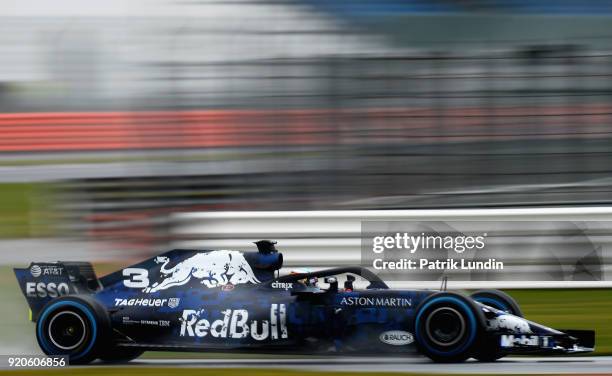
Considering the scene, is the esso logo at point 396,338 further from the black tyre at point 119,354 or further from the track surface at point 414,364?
the black tyre at point 119,354

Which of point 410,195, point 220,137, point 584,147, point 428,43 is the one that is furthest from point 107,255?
point 584,147

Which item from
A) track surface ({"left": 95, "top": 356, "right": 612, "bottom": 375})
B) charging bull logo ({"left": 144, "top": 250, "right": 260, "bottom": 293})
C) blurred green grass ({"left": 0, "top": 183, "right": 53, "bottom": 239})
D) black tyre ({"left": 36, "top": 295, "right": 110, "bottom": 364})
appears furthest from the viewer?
blurred green grass ({"left": 0, "top": 183, "right": 53, "bottom": 239})

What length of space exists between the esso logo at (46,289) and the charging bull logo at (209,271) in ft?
1.77

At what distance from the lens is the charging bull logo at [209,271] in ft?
20.9

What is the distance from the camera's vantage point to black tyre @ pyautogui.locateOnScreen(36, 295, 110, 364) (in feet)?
20.5

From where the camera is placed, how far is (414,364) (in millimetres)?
6117

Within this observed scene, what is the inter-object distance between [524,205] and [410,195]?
95 centimetres

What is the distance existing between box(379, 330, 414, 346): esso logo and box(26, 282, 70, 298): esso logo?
6.41 feet

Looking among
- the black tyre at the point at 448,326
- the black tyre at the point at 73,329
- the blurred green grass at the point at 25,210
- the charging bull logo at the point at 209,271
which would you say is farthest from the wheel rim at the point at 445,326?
the blurred green grass at the point at 25,210

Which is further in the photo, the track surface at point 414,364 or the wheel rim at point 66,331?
the wheel rim at point 66,331

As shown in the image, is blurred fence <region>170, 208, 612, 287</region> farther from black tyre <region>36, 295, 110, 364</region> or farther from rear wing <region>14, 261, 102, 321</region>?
black tyre <region>36, 295, 110, 364</region>

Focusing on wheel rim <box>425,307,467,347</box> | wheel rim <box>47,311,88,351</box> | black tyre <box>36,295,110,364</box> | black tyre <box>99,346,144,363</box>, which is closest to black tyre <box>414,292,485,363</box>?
wheel rim <box>425,307,467,347</box>

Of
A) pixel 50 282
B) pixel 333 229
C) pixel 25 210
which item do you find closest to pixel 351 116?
pixel 333 229

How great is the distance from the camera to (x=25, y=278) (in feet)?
21.3
